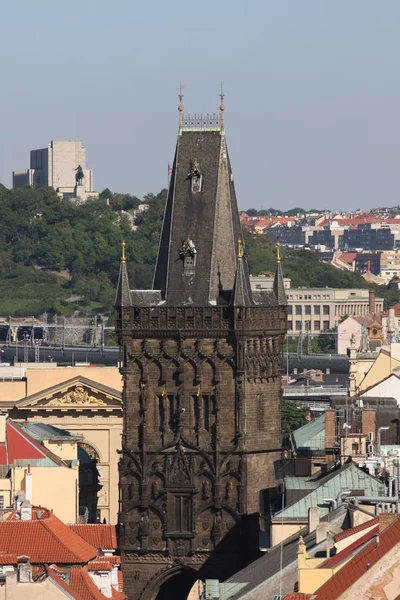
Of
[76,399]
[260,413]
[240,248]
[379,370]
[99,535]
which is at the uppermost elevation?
[240,248]

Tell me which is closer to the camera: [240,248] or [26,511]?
[26,511]

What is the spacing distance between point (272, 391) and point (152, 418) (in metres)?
3.37

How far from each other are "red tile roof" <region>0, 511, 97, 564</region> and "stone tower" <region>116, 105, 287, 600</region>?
10589 mm

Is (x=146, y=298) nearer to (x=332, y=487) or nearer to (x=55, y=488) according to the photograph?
(x=55, y=488)

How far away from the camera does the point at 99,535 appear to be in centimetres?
8650

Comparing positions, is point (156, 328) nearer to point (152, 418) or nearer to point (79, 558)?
point (152, 418)

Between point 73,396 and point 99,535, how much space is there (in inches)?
1234

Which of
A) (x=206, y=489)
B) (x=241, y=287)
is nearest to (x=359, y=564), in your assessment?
(x=241, y=287)

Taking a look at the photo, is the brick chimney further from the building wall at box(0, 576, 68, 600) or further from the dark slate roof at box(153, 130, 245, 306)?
the building wall at box(0, 576, 68, 600)

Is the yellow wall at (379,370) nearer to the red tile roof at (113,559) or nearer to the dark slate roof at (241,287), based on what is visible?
the dark slate roof at (241,287)

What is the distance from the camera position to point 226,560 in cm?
8581

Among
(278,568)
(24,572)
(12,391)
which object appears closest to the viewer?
(278,568)

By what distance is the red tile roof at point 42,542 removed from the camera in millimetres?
72312

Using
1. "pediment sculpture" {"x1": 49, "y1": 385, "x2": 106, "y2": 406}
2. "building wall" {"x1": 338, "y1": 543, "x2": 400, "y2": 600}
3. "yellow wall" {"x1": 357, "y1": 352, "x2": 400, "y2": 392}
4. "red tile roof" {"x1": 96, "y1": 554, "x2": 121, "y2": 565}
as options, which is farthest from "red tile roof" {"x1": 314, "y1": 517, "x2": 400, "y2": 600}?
"yellow wall" {"x1": 357, "y1": 352, "x2": 400, "y2": 392}
